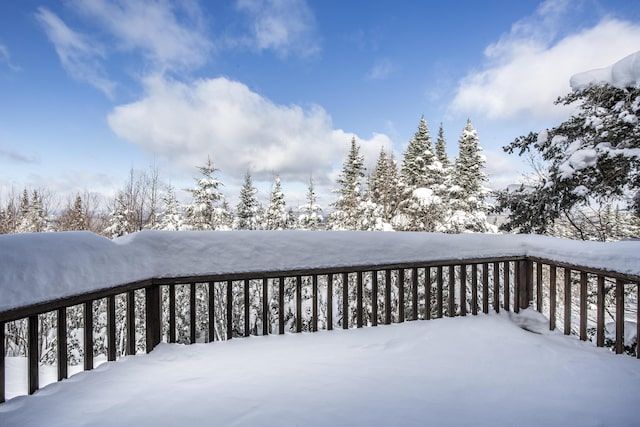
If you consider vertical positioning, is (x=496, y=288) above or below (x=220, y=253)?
below

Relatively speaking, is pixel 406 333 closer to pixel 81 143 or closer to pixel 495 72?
pixel 495 72

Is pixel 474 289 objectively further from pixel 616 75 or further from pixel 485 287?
pixel 616 75

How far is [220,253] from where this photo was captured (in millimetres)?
2551

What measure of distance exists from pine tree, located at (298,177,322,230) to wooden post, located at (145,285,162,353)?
17.8m

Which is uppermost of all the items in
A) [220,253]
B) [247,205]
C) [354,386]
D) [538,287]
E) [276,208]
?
[247,205]

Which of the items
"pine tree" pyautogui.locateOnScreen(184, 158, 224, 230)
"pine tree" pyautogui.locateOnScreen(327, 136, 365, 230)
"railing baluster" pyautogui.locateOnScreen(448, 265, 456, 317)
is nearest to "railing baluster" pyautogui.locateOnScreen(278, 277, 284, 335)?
"railing baluster" pyautogui.locateOnScreen(448, 265, 456, 317)

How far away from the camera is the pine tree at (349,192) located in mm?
18672

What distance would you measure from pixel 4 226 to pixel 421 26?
18907 mm

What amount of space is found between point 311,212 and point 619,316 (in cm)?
1826

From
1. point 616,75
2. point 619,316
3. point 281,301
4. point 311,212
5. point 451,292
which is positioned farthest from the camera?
point 311,212

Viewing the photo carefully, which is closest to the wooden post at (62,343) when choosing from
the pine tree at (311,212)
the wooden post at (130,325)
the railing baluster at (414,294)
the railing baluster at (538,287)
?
the wooden post at (130,325)

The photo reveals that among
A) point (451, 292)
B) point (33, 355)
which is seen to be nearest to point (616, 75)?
point (451, 292)

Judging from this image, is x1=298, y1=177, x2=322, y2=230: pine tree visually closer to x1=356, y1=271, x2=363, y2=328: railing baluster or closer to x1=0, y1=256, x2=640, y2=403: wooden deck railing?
x1=0, y1=256, x2=640, y2=403: wooden deck railing

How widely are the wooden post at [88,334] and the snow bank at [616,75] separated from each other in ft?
18.3
